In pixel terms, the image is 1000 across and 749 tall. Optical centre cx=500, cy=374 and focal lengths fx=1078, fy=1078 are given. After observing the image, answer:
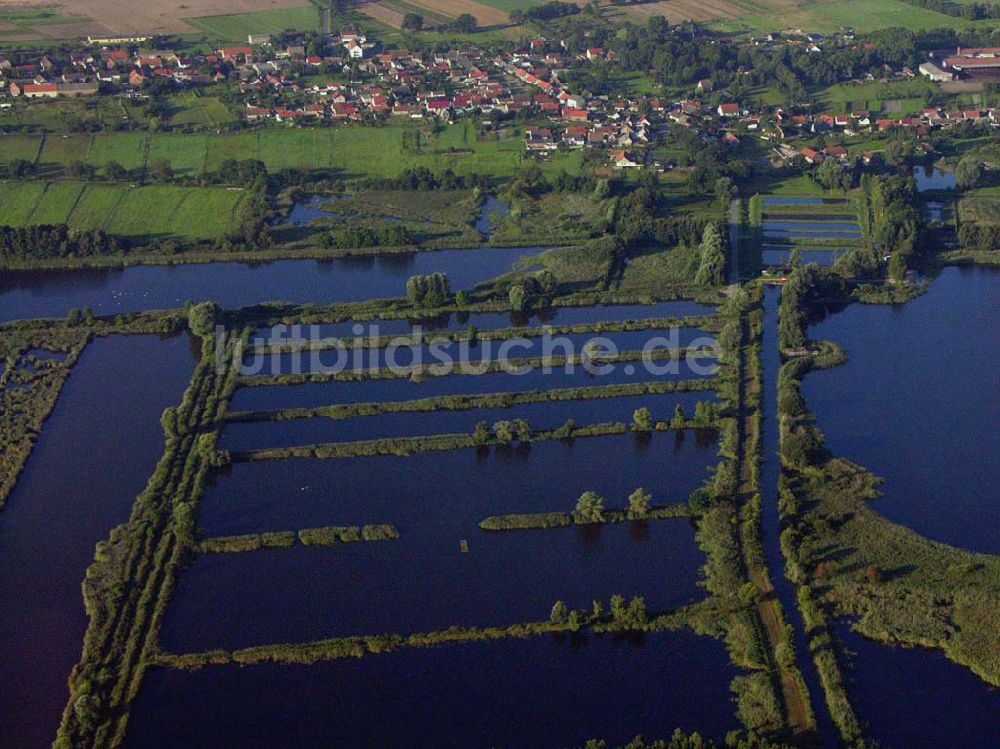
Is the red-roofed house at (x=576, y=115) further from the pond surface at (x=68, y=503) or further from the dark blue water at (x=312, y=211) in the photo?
the pond surface at (x=68, y=503)

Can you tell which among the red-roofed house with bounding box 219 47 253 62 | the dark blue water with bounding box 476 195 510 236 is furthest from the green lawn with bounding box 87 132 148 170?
the dark blue water with bounding box 476 195 510 236

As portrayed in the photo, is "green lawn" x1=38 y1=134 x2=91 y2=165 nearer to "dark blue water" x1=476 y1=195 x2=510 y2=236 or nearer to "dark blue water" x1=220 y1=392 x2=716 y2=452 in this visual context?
"dark blue water" x1=476 y1=195 x2=510 y2=236

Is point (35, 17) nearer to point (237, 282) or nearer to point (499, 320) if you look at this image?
point (237, 282)

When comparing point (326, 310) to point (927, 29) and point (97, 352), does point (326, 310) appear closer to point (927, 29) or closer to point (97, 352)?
point (97, 352)

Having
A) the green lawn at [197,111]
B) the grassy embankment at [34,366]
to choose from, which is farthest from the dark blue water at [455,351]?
the green lawn at [197,111]

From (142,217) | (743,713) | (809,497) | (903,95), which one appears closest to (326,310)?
(142,217)

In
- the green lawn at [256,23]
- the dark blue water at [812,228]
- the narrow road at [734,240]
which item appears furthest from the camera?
the green lawn at [256,23]
